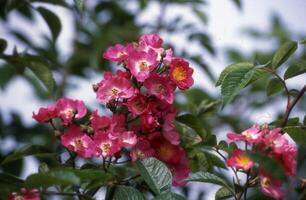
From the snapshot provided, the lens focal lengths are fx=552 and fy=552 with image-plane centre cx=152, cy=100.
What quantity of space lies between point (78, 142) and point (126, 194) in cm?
16

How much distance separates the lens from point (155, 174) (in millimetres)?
1098

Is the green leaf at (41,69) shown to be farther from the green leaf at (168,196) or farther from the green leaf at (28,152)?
the green leaf at (168,196)

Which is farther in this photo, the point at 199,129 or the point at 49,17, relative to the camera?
the point at 49,17

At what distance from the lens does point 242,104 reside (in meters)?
2.86

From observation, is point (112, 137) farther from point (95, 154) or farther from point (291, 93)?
point (291, 93)

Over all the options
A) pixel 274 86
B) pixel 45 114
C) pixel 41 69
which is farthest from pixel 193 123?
pixel 41 69

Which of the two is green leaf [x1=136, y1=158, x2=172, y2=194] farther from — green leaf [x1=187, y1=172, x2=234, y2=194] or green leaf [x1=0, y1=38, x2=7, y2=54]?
green leaf [x1=0, y1=38, x2=7, y2=54]

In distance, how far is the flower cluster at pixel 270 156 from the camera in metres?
1.00

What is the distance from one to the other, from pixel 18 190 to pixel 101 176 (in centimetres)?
20

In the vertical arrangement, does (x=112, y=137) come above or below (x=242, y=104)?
above

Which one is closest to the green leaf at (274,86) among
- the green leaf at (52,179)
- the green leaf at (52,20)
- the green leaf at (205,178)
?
the green leaf at (205,178)

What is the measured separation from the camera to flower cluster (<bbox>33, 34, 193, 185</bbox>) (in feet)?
3.79

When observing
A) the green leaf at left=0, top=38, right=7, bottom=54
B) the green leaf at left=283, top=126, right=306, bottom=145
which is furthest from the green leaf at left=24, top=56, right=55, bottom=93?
the green leaf at left=283, top=126, right=306, bottom=145

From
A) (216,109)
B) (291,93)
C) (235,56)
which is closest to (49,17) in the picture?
(216,109)
